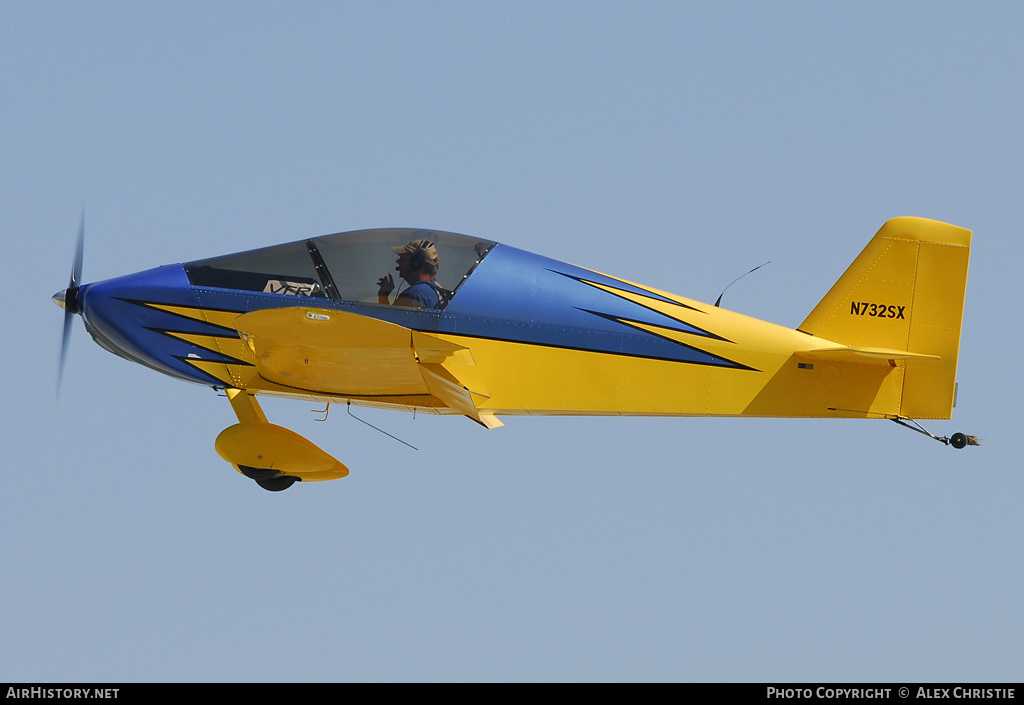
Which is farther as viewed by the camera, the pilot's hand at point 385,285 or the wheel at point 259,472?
the wheel at point 259,472

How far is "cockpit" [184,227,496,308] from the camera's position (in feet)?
34.7

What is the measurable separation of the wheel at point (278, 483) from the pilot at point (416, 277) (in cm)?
200

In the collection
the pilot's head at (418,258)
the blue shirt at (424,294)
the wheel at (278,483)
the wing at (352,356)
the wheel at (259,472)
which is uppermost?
the pilot's head at (418,258)

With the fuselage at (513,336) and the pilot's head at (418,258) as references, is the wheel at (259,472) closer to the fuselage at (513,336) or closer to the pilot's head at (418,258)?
the fuselage at (513,336)

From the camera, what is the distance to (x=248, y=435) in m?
10.7

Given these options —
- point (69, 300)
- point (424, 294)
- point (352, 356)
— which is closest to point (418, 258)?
point (424, 294)

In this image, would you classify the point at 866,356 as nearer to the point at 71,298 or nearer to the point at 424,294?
the point at 424,294

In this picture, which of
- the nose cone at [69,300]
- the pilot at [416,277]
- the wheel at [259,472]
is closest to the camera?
the pilot at [416,277]

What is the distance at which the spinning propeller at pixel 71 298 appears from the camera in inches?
443

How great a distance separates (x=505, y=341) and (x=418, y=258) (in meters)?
1.13

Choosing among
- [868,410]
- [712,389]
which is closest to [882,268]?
[868,410]

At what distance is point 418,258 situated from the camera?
10664mm

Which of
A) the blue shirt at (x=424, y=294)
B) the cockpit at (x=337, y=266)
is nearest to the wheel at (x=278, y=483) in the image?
the cockpit at (x=337, y=266)

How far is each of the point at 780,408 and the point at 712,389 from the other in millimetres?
678
